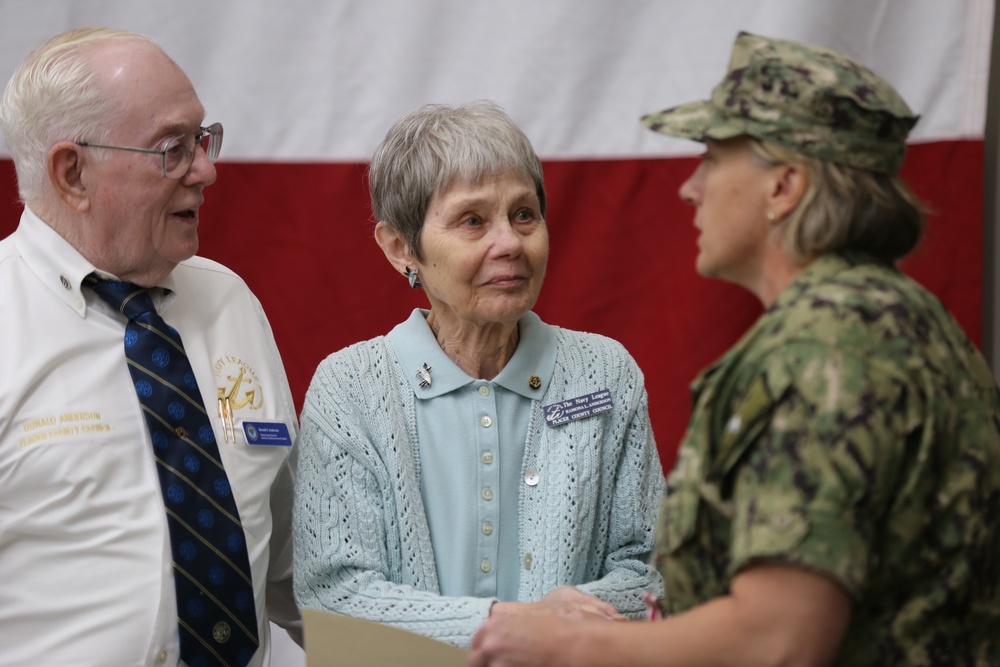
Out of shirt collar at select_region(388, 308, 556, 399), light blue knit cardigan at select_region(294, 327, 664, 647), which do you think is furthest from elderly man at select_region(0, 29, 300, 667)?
shirt collar at select_region(388, 308, 556, 399)

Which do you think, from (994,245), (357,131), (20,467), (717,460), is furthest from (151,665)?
(994,245)

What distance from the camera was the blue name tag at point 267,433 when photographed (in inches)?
76.9

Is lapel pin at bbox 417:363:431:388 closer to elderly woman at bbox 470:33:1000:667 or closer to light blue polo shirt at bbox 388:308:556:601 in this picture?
light blue polo shirt at bbox 388:308:556:601

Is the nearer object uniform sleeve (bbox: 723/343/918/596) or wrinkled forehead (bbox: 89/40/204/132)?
uniform sleeve (bbox: 723/343/918/596)

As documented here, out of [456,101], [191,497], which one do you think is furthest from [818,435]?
[456,101]

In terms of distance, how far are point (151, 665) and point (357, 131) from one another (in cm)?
148

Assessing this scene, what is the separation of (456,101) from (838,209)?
1.77m

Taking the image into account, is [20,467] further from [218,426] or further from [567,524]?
[567,524]

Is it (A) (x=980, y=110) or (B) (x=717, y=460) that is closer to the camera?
(B) (x=717, y=460)

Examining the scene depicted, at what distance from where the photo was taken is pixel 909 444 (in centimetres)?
110

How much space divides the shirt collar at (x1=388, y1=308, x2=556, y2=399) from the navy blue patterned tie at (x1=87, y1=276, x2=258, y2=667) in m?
0.35

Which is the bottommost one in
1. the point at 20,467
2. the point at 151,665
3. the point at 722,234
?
the point at 151,665

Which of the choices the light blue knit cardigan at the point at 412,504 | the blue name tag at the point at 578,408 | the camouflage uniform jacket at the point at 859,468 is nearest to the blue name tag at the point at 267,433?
the light blue knit cardigan at the point at 412,504

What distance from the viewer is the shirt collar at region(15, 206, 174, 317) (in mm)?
1841
